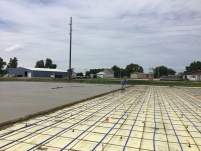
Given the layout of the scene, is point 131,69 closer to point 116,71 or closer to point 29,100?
point 116,71

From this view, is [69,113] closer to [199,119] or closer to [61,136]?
[61,136]

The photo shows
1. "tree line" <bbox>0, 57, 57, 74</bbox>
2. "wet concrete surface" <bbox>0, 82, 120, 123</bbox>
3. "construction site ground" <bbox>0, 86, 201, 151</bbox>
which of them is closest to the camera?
"construction site ground" <bbox>0, 86, 201, 151</bbox>

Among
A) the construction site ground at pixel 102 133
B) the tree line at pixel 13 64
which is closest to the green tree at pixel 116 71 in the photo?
the tree line at pixel 13 64

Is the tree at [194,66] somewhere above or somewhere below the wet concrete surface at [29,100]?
above

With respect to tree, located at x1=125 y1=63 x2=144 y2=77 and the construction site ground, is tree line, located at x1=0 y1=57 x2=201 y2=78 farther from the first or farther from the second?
the construction site ground

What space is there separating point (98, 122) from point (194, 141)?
226 centimetres

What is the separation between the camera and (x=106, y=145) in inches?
152

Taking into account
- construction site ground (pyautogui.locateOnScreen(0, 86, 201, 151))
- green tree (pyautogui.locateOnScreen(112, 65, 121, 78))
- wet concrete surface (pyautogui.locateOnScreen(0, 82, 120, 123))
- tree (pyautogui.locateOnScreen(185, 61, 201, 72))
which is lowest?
construction site ground (pyautogui.locateOnScreen(0, 86, 201, 151))

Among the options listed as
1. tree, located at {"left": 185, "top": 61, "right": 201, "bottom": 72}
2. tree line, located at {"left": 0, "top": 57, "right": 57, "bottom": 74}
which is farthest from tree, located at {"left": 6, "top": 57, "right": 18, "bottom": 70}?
tree, located at {"left": 185, "top": 61, "right": 201, "bottom": 72}

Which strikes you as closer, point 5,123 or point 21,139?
point 21,139

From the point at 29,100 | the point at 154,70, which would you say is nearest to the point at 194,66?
the point at 154,70

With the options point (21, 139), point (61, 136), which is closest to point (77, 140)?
point (61, 136)

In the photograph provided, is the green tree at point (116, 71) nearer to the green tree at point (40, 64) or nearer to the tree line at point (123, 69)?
the tree line at point (123, 69)

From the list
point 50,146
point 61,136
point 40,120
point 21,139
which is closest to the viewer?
point 50,146
